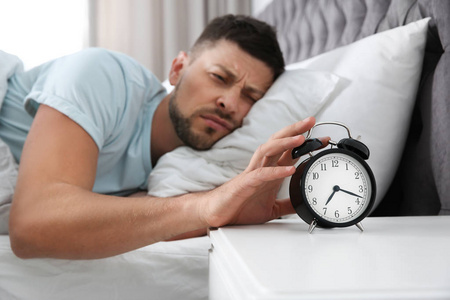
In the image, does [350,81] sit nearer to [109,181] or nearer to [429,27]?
[429,27]

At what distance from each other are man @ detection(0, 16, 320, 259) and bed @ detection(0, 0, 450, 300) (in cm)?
7

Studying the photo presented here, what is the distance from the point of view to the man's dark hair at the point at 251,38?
Result: 1506 mm

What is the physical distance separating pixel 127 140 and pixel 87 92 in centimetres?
27

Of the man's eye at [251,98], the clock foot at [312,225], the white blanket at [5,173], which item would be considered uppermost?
the clock foot at [312,225]

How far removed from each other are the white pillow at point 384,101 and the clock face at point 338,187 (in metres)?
0.47

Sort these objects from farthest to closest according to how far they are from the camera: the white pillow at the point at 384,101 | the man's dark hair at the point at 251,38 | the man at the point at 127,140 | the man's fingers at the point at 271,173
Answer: the man's dark hair at the point at 251,38
the white pillow at the point at 384,101
the man at the point at 127,140
the man's fingers at the point at 271,173

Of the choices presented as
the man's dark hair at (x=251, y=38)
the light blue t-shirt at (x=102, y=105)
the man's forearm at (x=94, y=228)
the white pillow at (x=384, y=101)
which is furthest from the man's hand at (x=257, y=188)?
the man's dark hair at (x=251, y=38)

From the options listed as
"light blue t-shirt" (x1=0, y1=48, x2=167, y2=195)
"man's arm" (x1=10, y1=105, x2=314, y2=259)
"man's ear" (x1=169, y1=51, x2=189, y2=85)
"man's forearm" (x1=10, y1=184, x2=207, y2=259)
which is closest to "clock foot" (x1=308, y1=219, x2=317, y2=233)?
"man's arm" (x1=10, y1=105, x2=314, y2=259)

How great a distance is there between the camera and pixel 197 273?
94 cm

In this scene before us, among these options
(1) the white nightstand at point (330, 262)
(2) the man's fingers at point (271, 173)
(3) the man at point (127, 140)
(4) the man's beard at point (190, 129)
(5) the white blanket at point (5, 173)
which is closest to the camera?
(1) the white nightstand at point (330, 262)

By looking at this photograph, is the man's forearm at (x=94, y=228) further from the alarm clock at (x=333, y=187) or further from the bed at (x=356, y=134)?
the alarm clock at (x=333, y=187)

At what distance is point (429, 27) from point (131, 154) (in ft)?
3.28

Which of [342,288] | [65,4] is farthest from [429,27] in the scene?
[65,4]

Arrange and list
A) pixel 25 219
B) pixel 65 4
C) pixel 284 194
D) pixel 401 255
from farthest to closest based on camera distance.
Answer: pixel 65 4 → pixel 284 194 → pixel 25 219 → pixel 401 255
